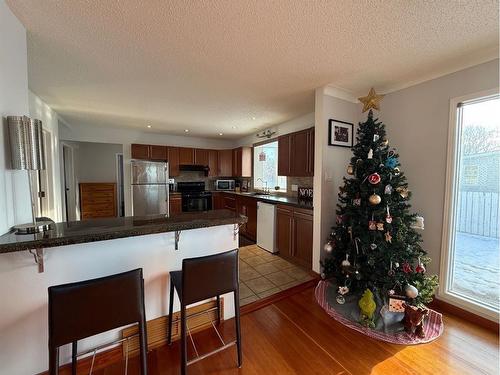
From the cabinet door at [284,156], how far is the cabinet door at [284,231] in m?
0.69

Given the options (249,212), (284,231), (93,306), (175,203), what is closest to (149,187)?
(175,203)

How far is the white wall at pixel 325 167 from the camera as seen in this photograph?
8.09 ft

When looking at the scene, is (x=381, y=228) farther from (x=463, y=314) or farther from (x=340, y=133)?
(x=340, y=133)

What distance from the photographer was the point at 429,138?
2156 millimetres

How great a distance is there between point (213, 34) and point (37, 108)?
2.81m

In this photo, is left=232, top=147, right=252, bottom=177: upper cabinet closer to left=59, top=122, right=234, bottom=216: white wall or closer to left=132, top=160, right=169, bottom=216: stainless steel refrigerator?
left=59, top=122, right=234, bottom=216: white wall

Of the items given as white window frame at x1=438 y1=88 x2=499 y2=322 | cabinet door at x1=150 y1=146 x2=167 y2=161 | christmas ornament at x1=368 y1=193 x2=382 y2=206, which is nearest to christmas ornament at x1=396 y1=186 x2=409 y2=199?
christmas ornament at x1=368 y1=193 x2=382 y2=206

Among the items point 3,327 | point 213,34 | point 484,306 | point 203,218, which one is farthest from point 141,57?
point 484,306

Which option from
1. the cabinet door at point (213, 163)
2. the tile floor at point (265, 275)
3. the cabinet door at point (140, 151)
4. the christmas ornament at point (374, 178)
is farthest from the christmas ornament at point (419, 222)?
the cabinet door at point (140, 151)

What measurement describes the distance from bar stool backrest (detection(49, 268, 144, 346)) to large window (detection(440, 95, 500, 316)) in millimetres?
2726

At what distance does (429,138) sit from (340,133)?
2.84 feet

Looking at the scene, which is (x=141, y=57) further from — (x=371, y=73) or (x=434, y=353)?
(x=434, y=353)

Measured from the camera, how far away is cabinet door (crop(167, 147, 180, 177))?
16.4 feet

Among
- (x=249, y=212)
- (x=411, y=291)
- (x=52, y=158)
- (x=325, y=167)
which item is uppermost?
(x=52, y=158)
